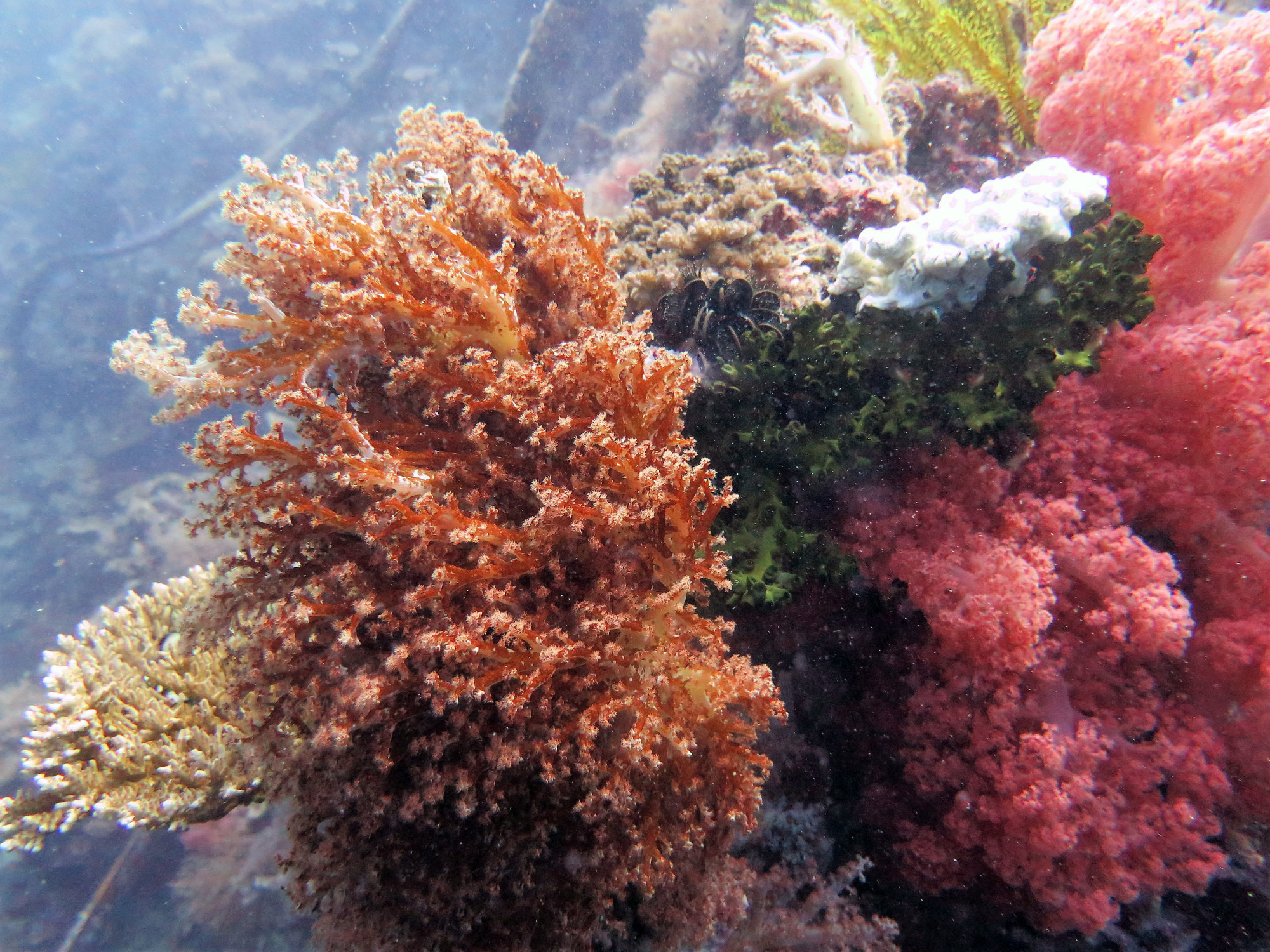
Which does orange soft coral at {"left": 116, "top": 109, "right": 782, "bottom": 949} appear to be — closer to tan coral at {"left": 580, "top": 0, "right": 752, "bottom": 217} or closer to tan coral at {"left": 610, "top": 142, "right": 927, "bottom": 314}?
tan coral at {"left": 610, "top": 142, "right": 927, "bottom": 314}

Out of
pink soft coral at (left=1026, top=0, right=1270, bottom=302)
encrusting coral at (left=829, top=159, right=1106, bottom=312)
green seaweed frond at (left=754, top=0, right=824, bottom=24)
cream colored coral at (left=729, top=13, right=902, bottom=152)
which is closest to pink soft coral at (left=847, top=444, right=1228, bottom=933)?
encrusting coral at (left=829, top=159, right=1106, bottom=312)

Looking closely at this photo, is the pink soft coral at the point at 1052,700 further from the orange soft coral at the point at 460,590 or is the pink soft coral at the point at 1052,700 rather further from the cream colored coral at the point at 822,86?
the cream colored coral at the point at 822,86

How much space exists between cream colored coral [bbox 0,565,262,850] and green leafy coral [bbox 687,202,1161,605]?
139 inches

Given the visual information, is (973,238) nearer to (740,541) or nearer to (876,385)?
(876,385)

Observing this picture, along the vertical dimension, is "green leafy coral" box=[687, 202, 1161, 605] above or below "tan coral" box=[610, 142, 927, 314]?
below

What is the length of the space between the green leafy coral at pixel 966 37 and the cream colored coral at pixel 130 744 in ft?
26.2

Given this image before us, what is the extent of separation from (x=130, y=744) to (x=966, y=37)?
946 cm

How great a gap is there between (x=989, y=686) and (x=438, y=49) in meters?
22.1

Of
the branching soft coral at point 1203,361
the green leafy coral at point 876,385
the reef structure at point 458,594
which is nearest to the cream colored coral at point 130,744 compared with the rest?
the reef structure at point 458,594

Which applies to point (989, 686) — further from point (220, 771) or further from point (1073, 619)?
point (220, 771)

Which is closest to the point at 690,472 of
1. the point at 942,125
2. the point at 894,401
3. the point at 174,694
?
the point at 894,401

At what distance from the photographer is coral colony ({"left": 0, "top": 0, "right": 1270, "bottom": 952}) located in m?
2.22

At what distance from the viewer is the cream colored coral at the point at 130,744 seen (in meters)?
4.00

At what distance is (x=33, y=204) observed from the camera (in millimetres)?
16484
